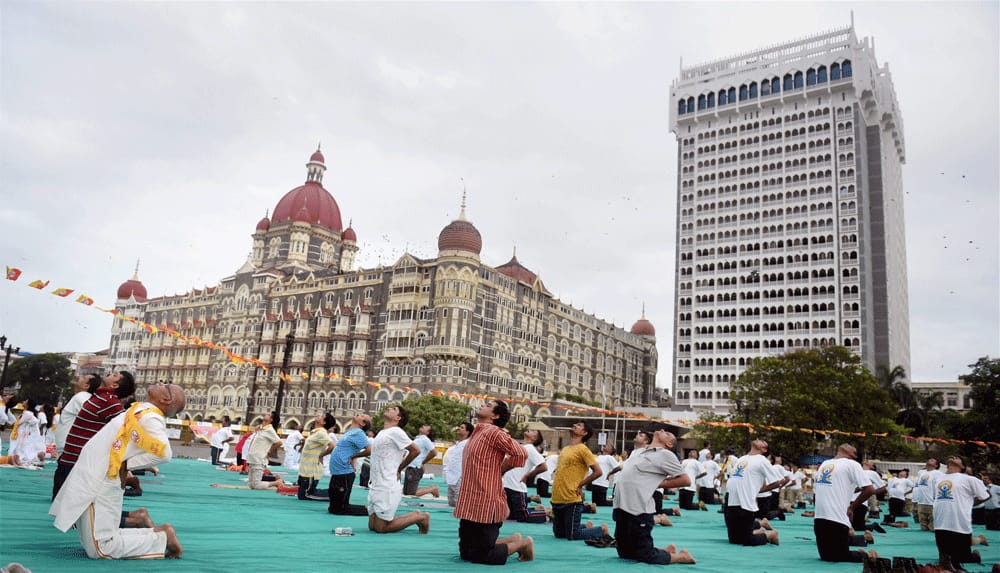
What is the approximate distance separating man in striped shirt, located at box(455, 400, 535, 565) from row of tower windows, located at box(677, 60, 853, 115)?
288 ft

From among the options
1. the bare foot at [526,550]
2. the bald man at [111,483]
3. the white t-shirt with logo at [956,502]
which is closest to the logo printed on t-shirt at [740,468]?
the white t-shirt with logo at [956,502]

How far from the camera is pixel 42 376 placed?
81938 mm

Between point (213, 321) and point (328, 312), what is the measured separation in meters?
18.1

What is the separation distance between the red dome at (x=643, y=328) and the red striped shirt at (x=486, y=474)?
9120cm

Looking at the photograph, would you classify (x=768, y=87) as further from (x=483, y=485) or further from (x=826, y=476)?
(x=483, y=485)

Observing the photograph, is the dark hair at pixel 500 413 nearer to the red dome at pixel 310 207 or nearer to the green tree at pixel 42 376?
the red dome at pixel 310 207

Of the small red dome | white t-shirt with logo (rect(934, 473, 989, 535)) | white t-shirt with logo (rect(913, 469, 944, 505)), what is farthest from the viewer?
the small red dome

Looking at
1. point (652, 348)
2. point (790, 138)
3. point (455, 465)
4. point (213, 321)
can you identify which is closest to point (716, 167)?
point (790, 138)

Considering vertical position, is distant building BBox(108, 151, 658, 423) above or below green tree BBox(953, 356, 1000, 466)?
above

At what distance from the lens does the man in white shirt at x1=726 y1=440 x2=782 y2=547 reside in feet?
36.7

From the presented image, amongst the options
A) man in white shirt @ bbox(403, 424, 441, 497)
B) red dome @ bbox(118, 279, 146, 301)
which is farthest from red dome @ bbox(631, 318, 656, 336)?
man in white shirt @ bbox(403, 424, 441, 497)

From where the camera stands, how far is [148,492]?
44.0 feet

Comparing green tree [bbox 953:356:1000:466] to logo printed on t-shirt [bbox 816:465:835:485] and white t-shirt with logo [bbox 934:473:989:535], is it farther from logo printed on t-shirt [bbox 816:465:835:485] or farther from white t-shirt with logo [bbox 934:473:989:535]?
logo printed on t-shirt [bbox 816:465:835:485]

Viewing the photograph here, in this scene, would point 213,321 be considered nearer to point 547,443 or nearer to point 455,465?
point 547,443
